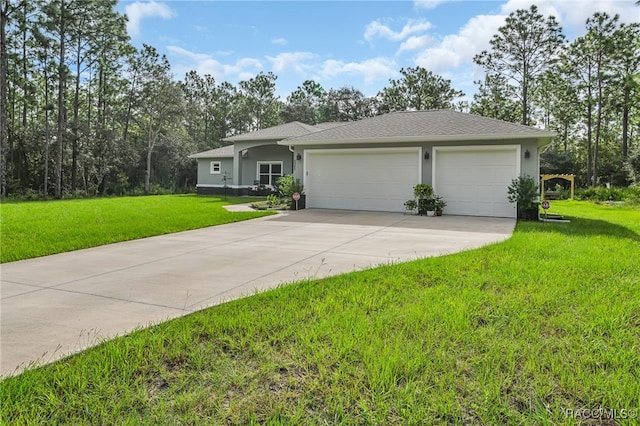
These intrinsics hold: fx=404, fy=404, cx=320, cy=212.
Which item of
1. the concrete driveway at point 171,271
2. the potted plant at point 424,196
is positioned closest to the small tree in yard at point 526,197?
the concrete driveway at point 171,271

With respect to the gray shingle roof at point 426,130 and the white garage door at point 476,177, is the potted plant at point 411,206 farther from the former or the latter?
the gray shingle roof at point 426,130

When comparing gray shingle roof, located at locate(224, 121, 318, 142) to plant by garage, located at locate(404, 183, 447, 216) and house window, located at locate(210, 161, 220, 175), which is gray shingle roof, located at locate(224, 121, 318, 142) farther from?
plant by garage, located at locate(404, 183, 447, 216)

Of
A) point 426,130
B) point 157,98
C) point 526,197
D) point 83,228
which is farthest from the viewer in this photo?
point 157,98

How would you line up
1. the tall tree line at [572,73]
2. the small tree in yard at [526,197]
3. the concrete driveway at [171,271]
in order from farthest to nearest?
1. the tall tree line at [572,73]
2. the small tree in yard at [526,197]
3. the concrete driveway at [171,271]

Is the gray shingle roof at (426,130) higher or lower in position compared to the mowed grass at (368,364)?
higher

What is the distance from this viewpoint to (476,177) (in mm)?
11742

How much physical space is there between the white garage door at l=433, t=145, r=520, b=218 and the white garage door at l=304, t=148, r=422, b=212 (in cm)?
79

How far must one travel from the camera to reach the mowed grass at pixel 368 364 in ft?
6.77

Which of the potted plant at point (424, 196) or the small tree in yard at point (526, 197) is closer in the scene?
the small tree in yard at point (526, 197)

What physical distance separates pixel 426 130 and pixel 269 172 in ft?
34.3

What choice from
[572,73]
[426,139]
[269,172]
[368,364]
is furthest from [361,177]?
[572,73]

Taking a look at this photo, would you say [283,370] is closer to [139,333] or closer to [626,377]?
[139,333]

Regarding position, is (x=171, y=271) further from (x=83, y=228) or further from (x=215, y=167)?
(x=215, y=167)

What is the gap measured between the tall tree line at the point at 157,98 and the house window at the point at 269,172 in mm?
9294
